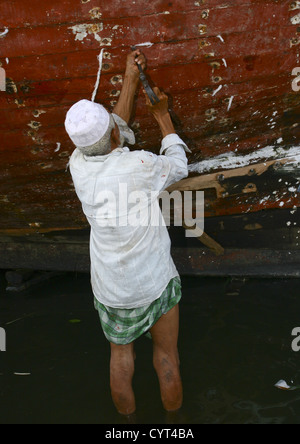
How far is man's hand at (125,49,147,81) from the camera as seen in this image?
283cm

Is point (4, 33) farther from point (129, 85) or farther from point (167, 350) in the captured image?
point (167, 350)

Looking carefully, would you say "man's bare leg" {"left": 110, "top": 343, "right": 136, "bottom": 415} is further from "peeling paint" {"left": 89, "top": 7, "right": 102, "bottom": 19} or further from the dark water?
"peeling paint" {"left": 89, "top": 7, "right": 102, "bottom": 19}

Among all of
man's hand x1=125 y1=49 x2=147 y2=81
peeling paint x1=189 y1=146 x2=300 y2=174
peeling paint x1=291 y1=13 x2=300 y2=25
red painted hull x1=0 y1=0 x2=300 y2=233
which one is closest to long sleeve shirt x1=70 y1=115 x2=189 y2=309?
man's hand x1=125 y1=49 x2=147 y2=81

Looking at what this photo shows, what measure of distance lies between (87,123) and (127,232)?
0.54 metres

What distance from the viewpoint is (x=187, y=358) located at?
331cm

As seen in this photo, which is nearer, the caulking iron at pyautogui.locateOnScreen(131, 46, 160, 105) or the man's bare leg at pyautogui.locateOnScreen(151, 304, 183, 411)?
the man's bare leg at pyautogui.locateOnScreen(151, 304, 183, 411)

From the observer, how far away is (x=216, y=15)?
2.79 meters

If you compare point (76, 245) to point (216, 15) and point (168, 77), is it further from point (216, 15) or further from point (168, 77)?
point (216, 15)

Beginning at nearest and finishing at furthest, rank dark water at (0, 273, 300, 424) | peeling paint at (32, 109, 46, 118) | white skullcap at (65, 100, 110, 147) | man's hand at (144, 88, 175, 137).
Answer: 1. white skullcap at (65, 100, 110, 147)
2. man's hand at (144, 88, 175, 137)
3. dark water at (0, 273, 300, 424)
4. peeling paint at (32, 109, 46, 118)

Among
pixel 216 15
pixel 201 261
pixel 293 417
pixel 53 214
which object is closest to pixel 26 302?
pixel 53 214

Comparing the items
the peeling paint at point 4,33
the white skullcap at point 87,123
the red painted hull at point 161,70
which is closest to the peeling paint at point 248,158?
the red painted hull at point 161,70

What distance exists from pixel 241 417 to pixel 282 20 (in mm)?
2181

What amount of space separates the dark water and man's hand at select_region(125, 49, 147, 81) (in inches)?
69.3

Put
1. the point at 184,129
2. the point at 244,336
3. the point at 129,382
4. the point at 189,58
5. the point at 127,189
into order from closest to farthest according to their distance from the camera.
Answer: the point at 127,189
the point at 129,382
the point at 189,58
the point at 184,129
the point at 244,336
